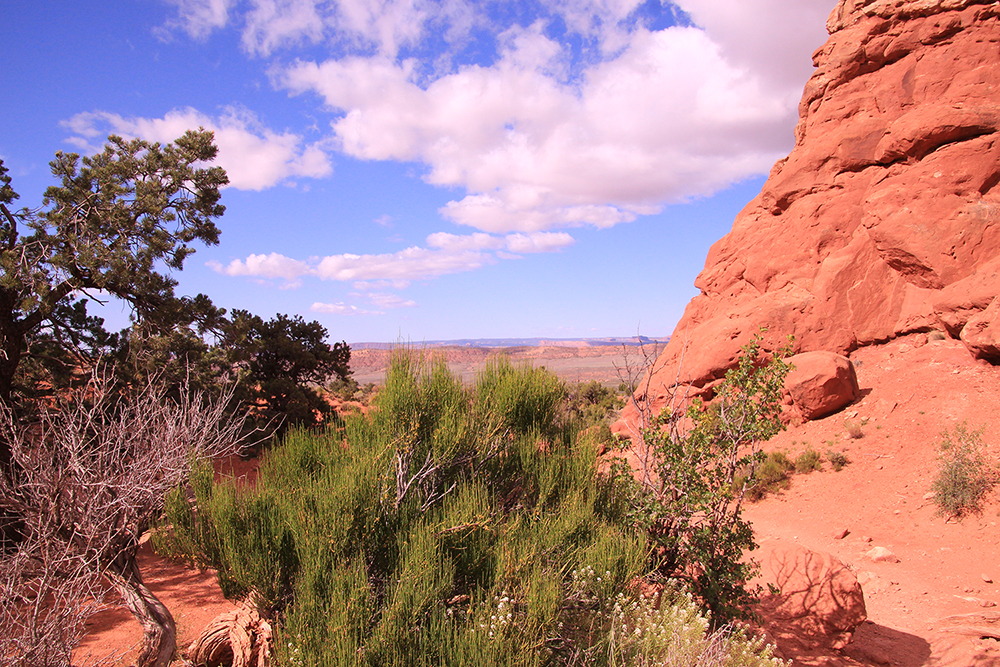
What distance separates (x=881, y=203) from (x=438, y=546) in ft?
57.4

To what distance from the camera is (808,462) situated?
40.8 ft

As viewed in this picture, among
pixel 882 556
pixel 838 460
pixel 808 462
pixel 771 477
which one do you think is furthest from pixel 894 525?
pixel 771 477

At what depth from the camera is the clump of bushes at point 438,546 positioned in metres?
3.50

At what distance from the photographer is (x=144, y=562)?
9242 mm

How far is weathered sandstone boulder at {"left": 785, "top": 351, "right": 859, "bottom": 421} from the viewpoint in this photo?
1355 centimetres

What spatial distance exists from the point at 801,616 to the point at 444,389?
540cm

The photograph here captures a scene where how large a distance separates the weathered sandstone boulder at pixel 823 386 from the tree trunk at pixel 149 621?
13.6 meters

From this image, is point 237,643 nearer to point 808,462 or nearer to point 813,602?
point 813,602

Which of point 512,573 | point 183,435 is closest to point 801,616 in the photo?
point 512,573

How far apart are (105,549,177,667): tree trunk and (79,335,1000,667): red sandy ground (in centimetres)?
164

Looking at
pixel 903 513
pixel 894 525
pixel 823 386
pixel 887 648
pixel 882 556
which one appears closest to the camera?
pixel 887 648

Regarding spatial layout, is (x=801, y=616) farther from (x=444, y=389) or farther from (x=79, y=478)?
(x=79, y=478)

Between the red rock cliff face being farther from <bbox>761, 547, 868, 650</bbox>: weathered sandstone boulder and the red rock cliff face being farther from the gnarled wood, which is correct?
the gnarled wood

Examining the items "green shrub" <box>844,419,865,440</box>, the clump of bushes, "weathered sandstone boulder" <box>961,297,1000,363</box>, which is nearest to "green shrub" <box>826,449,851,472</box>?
"green shrub" <box>844,419,865,440</box>
